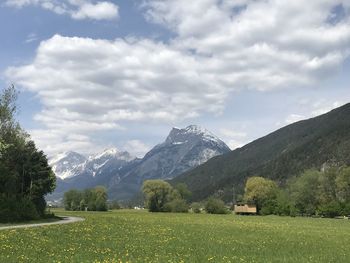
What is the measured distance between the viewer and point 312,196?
135875mm

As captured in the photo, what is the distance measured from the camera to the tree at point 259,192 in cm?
14788

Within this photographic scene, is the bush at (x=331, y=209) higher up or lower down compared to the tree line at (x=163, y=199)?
lower down

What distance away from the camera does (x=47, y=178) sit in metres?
78.5

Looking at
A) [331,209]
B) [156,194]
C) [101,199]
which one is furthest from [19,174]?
[101,199]

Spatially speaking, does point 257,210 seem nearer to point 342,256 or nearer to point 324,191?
point 324,191

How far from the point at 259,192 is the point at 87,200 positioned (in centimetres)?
7059

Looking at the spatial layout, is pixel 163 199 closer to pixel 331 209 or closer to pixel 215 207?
pixel 215 207

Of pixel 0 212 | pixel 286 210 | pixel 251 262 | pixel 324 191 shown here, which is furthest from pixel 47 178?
pixel 324 191

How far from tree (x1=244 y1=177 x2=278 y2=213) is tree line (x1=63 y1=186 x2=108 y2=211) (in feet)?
181

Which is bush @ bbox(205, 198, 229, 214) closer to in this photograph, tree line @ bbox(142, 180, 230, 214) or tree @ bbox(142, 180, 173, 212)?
tree line @ bbox(142, 180, 230, 214)

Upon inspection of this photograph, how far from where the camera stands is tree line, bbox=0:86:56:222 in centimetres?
5803

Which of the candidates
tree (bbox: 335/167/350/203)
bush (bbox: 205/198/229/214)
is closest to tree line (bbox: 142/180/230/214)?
bush (bbox: 205/198/229/214)

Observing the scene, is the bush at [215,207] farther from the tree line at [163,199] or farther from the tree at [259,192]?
the tree at [259,192]

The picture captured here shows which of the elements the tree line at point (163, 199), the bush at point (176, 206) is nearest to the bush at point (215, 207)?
the tree line at point (163, 199)
